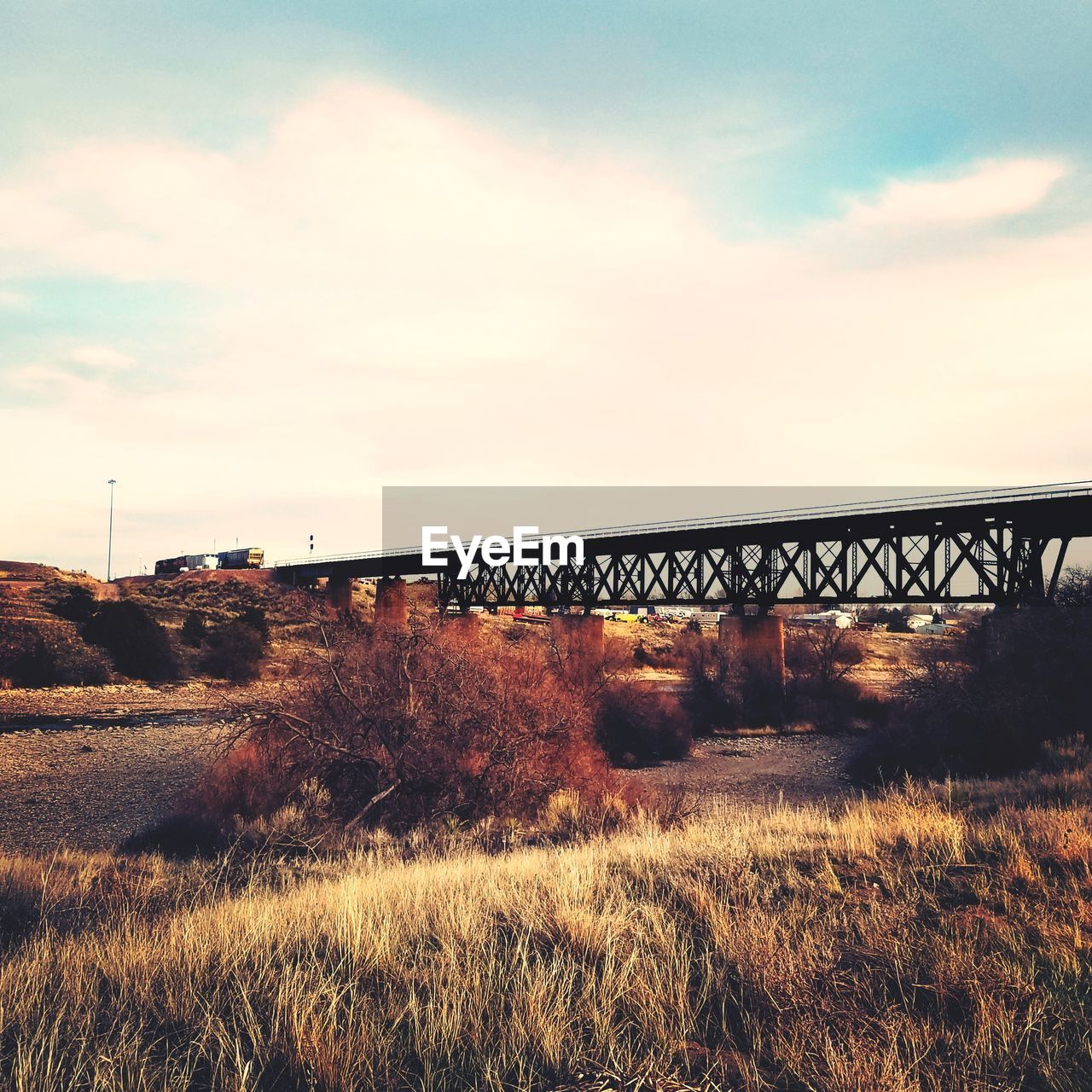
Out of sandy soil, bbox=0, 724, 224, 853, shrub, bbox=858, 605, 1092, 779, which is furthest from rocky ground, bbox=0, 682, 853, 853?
shrub, bbox=858, 605, 1092, 779

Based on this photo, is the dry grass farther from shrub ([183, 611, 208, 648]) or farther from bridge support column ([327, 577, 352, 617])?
bridge support column ([327, 577, 352, 617])

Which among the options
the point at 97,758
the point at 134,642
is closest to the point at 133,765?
the point at 97,758

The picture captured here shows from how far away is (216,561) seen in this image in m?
94.0

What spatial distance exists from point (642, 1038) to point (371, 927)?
105 inches

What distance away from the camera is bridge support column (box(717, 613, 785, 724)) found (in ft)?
125

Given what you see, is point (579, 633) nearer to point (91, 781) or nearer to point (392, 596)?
point (392, 596)

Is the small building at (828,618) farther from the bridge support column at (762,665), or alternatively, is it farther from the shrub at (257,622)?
the shrub at (257,622)

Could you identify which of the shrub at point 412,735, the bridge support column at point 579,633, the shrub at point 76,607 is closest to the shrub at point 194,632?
the shrub at point 76,607

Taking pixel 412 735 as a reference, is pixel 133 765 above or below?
below

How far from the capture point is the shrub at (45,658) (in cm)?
4172

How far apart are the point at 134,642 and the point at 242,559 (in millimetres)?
Result: 45261

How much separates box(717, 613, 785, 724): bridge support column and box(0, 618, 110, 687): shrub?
114 ft

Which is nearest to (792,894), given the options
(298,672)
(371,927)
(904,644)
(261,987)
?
(371,927)

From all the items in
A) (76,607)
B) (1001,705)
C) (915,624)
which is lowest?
(915,624)
